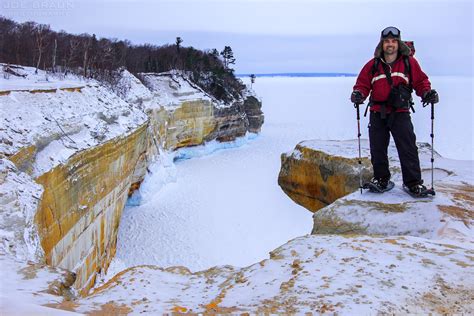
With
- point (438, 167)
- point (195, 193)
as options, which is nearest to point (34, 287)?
point (438, 167)

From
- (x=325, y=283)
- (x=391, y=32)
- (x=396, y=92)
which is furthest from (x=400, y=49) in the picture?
(x=325, y=283)

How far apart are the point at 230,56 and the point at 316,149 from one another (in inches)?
1862

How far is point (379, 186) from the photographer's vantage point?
5027 mm

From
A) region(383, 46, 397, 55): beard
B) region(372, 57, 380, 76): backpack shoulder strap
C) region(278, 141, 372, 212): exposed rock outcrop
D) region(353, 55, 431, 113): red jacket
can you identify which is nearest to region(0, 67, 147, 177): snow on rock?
region(278, 141, 372, 212): exposed rock outcrop

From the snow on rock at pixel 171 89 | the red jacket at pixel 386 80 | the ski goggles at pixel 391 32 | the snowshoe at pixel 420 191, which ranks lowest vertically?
the snowshoe at pixel 420 191

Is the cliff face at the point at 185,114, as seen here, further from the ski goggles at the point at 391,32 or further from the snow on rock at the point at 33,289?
the snow on rock at the point at 33,289

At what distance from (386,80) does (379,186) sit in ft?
4.06

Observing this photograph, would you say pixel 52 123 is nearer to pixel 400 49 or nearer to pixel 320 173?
pixel 320 173

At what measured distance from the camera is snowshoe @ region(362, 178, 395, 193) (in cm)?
498

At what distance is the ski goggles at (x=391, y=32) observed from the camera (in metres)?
4.62

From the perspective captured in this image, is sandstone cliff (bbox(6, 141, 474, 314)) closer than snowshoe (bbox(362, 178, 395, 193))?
Yes

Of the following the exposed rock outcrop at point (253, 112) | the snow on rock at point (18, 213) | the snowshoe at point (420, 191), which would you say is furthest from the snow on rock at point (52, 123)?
the exposed rock outcrop at point (253, 112)

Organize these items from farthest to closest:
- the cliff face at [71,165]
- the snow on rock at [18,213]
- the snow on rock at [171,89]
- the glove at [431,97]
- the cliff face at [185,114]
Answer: the snow on rock at [171,89], the cliff face at [185,114], the cliff face at [71,165], the glove at [431,97], the snow on rock at [18,213]

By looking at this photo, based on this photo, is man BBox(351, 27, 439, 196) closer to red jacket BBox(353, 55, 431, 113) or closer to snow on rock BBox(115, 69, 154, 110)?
red jacket BBox(353, 55, 431, 113)
